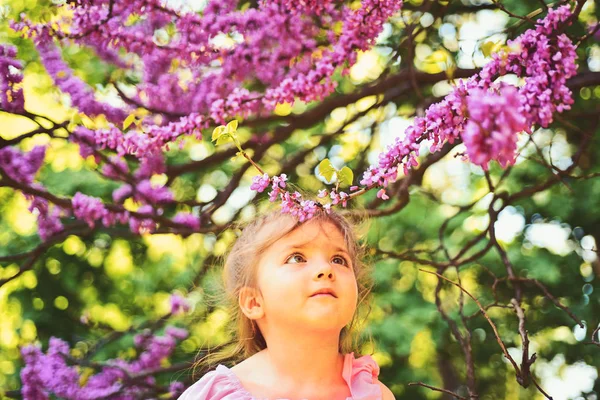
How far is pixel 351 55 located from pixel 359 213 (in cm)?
56

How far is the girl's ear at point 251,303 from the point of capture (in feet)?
6.03

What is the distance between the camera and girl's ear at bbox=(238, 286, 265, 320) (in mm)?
1838

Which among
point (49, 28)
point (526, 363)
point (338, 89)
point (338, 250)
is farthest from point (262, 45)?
point (526, 363)

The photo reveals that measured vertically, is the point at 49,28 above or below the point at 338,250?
above

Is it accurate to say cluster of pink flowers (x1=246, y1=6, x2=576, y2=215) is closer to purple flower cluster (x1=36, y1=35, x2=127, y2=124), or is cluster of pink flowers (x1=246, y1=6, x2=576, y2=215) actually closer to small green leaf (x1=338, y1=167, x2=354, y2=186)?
small green leaf (x1=338, y1=167, x2=354, y2=186)

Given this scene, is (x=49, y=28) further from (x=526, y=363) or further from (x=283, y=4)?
(x=526, y=363)

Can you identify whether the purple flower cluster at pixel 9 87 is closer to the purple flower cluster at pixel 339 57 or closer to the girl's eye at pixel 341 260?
the purple flower cluster at pixel 339 57

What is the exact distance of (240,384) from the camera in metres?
1.74

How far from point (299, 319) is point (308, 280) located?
0.09 meters

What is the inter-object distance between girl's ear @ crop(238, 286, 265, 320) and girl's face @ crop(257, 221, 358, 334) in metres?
0.02

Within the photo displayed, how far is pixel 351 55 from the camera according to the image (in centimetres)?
252

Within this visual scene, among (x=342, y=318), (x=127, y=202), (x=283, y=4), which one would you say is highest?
(x=283, y=4)

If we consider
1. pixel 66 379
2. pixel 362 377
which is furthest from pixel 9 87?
pixel 362 377

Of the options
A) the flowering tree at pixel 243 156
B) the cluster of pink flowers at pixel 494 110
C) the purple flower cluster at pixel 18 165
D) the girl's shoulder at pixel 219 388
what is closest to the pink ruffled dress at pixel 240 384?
the girl's shoulder at pixel 219 388
